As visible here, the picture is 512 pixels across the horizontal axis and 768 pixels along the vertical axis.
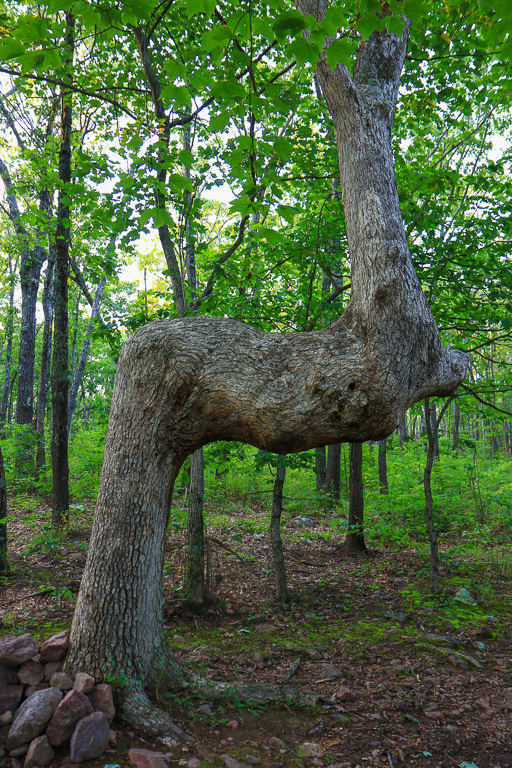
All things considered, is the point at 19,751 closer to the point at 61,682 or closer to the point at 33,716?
the point at 33,716

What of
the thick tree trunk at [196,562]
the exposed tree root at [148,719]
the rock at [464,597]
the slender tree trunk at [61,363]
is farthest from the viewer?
the slender tree trunk at [61,363]

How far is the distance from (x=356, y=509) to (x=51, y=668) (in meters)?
5.82

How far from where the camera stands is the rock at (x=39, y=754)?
2.39 meters

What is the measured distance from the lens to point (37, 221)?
6.46m

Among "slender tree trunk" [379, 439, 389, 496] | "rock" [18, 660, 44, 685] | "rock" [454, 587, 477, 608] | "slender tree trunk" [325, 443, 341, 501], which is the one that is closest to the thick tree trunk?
"rock" [18, 660, 44, 685]

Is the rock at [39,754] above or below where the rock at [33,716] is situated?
below

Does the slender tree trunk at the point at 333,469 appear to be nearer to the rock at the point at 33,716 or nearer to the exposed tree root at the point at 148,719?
the exposed tree root at the point at 148,719

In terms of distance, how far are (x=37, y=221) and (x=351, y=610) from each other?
23.3 ft

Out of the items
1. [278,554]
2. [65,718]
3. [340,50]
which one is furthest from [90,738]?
[340,50]

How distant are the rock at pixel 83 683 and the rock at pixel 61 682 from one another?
5 centimetres

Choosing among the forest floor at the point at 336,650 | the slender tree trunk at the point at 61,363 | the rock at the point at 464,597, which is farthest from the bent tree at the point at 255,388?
the slender tree trunk at the point at 61,363

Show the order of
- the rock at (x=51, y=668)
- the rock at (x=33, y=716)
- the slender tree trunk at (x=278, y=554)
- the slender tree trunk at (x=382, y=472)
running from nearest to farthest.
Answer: the rock at (x=33, y=716)
the rock at (x=51, y=668)
the slender tree trunk at (x=278, y=554)
the slender tree trunk at (x=382, y=472)

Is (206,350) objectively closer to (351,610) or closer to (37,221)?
(351,610)

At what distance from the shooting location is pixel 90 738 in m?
2.47
